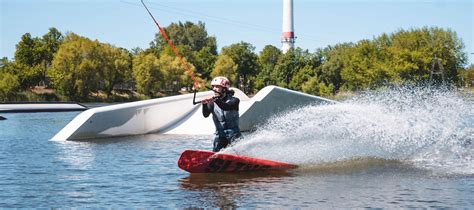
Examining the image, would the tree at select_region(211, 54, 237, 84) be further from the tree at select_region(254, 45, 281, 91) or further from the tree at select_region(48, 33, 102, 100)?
the tree at select_region(48, 33, 102, 100)

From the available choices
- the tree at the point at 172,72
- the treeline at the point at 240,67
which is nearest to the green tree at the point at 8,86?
the treeline at the point at 240,67

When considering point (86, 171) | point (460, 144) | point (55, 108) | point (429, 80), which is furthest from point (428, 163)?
point (429, 80)

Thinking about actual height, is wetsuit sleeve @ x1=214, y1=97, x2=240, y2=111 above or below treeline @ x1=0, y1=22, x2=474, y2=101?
below

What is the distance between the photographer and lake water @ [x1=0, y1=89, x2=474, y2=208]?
38.1ft

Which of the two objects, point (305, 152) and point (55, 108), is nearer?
point (305, 152)

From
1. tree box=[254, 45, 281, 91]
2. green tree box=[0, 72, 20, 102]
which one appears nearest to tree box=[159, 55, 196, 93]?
tree box=[254, 45, 281, 91]

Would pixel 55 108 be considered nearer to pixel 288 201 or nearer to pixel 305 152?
pixel 305 152

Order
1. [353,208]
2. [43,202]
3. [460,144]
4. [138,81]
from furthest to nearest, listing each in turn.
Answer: [138,81], [460,144], [43,202], [353,208]

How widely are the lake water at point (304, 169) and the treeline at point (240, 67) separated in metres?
64.8

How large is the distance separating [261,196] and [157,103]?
15.4 meters

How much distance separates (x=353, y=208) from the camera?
10742 mm

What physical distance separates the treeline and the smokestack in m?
16.2

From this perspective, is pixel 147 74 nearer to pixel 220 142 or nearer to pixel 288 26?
pixel 288 26

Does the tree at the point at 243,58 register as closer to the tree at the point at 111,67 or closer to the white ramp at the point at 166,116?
the tree at the point at 111,67
